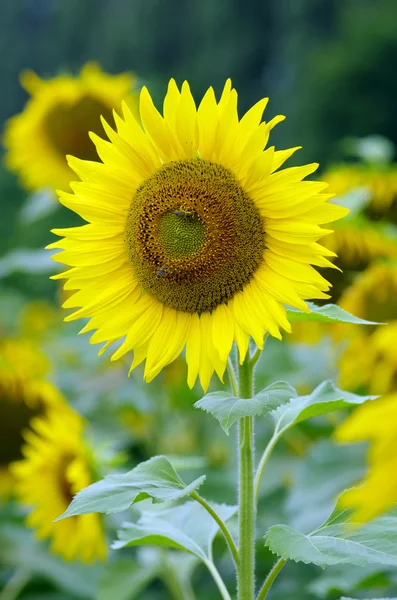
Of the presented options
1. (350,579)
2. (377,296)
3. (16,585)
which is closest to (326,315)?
(350,579)

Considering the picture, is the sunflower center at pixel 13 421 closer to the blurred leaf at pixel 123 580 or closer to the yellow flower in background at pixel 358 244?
the blurred leaf at pixel 123 580

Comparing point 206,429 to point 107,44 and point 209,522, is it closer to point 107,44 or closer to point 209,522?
point 209,522

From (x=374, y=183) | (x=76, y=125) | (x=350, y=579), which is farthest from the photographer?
(x=76, y=125)

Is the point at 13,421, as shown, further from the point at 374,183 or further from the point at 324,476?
the point at 374,183

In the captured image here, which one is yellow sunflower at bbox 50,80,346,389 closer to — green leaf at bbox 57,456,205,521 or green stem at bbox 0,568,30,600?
green leaf at bbox 57,456,205,521

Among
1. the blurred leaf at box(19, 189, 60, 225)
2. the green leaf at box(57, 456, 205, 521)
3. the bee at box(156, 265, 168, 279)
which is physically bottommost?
the green leaf at box(57, 456, 205, 521)

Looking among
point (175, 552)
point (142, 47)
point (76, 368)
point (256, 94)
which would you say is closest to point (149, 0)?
point (142, 47)

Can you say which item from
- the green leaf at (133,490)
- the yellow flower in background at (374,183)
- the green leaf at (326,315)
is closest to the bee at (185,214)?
the green leaf at (326,315)

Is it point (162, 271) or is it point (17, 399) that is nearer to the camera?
point (162, 271)

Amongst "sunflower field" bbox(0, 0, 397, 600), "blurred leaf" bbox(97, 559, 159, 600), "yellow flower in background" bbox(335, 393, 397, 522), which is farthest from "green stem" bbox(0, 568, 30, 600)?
"yellow flower in background" bbox(335, 393, 397, 522)

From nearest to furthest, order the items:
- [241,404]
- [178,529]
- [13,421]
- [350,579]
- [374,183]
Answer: [241,404] < [178,529] < [350,579] < [13,421] < [374,183]
